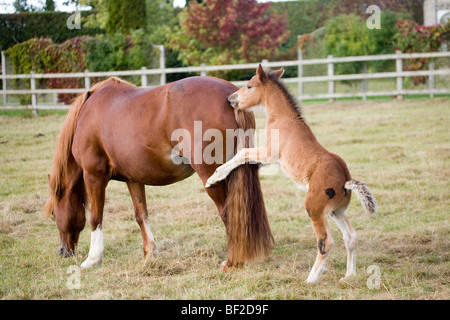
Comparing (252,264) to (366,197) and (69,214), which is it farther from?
(69,214)

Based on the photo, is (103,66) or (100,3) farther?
(100,3)

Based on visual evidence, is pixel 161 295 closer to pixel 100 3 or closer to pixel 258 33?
pixel 258 33

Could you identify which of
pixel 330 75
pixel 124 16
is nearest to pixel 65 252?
pixel 330 75

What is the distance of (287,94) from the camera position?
464 cm

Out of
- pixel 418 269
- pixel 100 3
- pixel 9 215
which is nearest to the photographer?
pixel 418 269

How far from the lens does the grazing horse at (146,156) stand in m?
4.46

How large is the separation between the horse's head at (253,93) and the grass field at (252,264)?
4.76ft

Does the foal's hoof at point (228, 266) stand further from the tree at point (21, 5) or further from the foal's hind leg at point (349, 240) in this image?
the tree at point (21, 5)

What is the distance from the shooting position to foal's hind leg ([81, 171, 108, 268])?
5.05 m

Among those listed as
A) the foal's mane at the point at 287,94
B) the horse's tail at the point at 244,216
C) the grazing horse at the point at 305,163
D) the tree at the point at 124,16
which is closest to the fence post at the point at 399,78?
the tree at the point at 124,16

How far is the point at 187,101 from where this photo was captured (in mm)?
4562
